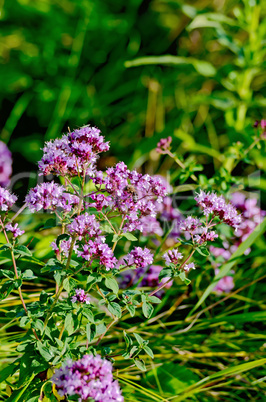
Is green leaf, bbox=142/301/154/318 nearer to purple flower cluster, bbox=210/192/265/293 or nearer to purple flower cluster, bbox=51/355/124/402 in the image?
purple flower cluster, bbox=51/355/124/402

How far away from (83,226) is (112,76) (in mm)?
2119

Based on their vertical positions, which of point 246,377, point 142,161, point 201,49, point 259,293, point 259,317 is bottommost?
point 246,377

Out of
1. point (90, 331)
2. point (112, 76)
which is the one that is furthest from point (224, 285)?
point (112, 76)

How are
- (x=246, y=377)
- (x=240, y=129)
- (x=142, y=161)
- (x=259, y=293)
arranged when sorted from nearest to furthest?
(x=246, y=377)
(x=259, y=293)
(x=240, y=129)
(x=142, y=161)

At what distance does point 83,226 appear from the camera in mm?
1001

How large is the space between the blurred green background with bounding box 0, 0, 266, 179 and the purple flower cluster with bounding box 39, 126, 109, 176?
4.35ft

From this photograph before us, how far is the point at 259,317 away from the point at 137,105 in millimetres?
1727

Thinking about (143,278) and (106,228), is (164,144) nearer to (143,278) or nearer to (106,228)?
(143,278)

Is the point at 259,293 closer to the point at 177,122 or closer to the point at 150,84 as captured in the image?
the point at 177,122

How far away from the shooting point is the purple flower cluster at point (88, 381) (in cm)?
85

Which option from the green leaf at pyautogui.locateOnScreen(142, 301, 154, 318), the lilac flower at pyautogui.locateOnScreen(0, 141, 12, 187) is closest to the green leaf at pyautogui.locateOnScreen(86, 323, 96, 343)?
the green leaf at pyautogui.locateOnScreen(142, 301, 154, 318)

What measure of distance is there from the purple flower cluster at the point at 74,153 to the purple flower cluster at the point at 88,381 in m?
0.48

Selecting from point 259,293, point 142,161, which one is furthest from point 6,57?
point 259,293

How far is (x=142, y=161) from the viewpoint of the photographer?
2.50m
